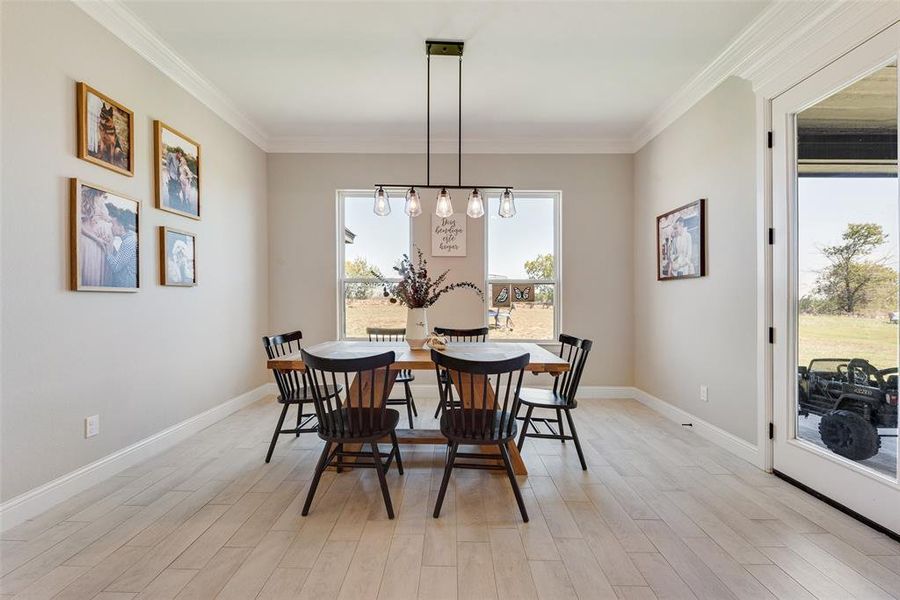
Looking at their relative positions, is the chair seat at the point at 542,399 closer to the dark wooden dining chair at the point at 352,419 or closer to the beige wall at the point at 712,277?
the dark wooden dining chair at the point at 352,419

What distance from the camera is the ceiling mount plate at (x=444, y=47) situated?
2877 mm

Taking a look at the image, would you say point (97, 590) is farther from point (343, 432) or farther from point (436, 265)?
point (436, 265)

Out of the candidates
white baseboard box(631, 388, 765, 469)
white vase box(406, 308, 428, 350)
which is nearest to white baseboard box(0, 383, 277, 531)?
white vase box(406, 308, 428, 350)

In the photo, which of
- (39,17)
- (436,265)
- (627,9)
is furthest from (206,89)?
(627,9)

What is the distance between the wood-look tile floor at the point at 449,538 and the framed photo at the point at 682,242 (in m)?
1.59

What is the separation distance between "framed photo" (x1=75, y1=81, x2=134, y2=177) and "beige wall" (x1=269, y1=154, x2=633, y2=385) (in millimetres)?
1977

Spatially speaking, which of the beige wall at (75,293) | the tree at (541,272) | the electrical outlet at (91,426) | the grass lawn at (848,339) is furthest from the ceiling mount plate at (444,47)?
the electrical outlet at (91,426)

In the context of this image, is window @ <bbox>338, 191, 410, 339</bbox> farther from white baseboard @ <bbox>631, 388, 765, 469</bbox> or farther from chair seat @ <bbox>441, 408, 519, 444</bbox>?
white baseboard @ <bbox>631, 388, 765, 469</bbox>

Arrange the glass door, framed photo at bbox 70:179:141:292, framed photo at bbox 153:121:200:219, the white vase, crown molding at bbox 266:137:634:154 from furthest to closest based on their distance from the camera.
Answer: crown molding at bbox 266:137:634:154, the white vase, framed photo at bbox 153:121:200:219, framed photo at bbox 70:179:141:292, the glass door

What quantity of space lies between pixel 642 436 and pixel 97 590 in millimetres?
3432

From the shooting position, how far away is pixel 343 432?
7.25ft

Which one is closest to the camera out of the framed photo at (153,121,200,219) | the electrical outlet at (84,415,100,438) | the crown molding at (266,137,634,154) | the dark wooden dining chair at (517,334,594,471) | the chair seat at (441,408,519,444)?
the chair seat at (441,408,519,444)

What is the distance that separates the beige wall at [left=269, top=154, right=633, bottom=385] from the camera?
15.4 feet

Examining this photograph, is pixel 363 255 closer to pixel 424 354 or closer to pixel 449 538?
pixel 424 354
